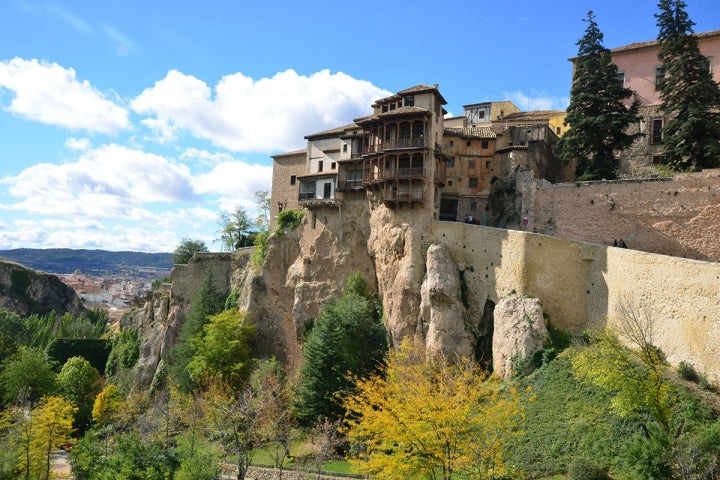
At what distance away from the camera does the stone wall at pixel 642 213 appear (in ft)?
114

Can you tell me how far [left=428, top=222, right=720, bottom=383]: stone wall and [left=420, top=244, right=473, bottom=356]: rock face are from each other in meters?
0.93

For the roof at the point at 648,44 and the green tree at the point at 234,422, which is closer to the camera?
the green tree at the point at 234,422

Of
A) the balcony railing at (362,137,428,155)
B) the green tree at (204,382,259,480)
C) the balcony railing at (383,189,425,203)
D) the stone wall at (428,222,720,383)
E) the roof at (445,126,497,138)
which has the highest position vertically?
the roof at (445,126,497,138)

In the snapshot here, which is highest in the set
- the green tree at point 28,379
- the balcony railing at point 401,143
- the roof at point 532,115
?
the roof at point 532,115

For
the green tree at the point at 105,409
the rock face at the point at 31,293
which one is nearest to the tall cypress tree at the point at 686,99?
the green tree at the point at 105,409

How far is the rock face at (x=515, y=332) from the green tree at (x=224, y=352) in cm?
2179

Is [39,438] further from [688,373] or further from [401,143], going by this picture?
[688,373]

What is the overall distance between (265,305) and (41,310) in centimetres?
8876

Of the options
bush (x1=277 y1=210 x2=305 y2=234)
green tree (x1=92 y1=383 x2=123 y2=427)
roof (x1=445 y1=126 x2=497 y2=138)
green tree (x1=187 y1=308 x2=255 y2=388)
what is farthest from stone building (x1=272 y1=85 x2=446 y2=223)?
green tree (x1=92 y1=383 x2=123 y2=427)

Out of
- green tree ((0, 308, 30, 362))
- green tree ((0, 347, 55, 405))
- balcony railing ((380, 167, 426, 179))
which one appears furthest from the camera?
green tree ((0, 308, 30, 362))

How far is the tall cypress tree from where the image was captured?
38.5 m

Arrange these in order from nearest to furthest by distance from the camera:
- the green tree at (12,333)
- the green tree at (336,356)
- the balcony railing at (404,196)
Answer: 1. the green tree at (336,356)
2. the balcony railing at (404,196)
3. the green tree at (12,333)

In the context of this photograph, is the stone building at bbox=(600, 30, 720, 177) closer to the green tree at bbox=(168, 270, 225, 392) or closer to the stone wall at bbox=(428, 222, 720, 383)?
the stone wall at bbox=(428, 222, 720, 383)

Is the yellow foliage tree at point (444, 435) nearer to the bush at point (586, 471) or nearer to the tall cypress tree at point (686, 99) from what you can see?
the bush at point (586, 471)
